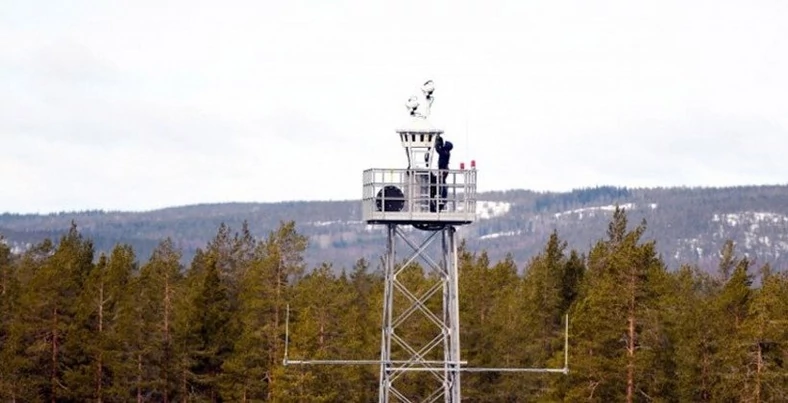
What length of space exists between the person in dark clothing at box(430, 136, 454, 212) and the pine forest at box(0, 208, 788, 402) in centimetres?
1968

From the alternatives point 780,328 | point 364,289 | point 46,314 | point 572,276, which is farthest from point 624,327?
point 364,289

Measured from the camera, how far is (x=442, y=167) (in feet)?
162

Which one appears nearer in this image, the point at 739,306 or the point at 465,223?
the point at 465,223

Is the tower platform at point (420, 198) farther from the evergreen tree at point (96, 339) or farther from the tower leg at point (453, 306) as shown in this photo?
the evergreen tree at point (96, 339)

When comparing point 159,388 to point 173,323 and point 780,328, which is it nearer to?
point 173,323

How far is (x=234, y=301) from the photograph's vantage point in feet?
297

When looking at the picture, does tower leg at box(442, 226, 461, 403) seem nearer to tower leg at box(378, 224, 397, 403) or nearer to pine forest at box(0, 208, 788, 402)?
tower leg at box(378, 224, 397, 403)

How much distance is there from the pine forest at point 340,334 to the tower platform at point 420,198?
1966 cm

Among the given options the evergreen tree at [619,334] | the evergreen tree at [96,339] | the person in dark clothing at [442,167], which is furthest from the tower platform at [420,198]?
the evergreen tree at [96,339]

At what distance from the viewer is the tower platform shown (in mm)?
48719

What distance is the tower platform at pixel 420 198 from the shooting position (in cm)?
4872

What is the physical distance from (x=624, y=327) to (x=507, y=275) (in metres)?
31.6

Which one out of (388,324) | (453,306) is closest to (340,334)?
(453,306)

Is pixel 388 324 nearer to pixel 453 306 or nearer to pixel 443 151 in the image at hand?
pixel 453 306
